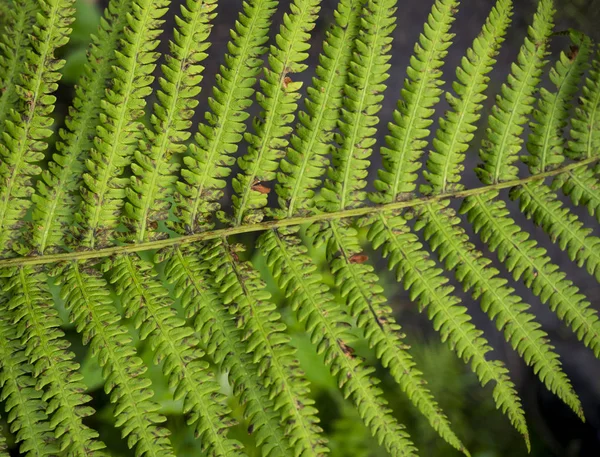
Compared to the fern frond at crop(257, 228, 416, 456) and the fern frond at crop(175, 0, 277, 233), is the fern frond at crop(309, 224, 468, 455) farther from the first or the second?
the fern frond at crop(175, 0, 277, 233)

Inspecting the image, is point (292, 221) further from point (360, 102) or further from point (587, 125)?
point (587, 125)

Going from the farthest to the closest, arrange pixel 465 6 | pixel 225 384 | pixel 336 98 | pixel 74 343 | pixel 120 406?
pixel 465 6 < pixel 225 384 < pixel 74 343 < pixel 336 98 < pixel 120 406

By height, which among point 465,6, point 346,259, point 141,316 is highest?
point 465,6

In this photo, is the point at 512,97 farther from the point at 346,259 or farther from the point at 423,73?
the point at 346,259

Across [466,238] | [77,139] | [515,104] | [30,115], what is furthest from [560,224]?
[30,115]

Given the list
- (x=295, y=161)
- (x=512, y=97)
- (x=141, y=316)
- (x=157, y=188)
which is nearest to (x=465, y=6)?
(x=512, y=97)

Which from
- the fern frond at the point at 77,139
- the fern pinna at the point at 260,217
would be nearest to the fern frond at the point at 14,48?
the fern pinna at the point at 260,217
